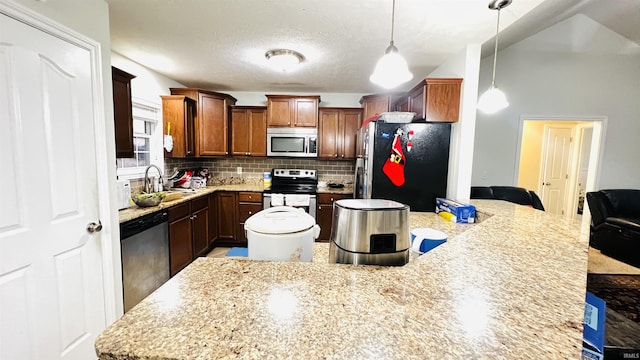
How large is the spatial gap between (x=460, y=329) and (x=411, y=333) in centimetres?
12

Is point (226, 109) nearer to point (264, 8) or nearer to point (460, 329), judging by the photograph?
point (264, 8)

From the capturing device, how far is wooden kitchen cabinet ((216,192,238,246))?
355 cm

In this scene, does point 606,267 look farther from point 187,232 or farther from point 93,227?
point 187,232

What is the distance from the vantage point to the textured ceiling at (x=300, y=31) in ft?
5.58

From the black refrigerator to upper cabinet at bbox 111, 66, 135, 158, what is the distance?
2113 mm

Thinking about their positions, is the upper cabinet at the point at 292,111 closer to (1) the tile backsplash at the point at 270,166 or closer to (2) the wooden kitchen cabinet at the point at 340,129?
(2) the wooden kitchen cabinet at the point at 340,129

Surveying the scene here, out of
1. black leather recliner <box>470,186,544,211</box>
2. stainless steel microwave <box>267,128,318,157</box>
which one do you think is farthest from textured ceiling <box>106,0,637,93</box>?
black leather recliner <box>470,186,544,211</box>

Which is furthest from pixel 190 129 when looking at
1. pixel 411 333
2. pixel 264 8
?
pixel 411 333

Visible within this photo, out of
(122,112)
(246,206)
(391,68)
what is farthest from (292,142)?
(391,68)

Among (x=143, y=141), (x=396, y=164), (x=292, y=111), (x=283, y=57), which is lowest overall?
(x=396, y=164)

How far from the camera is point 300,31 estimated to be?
2053 millimetres

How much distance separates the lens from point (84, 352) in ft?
4.99

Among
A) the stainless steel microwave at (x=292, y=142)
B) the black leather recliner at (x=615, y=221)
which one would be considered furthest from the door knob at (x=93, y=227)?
the black leather recliner at (x=615, y=221)

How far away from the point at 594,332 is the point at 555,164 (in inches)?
228
